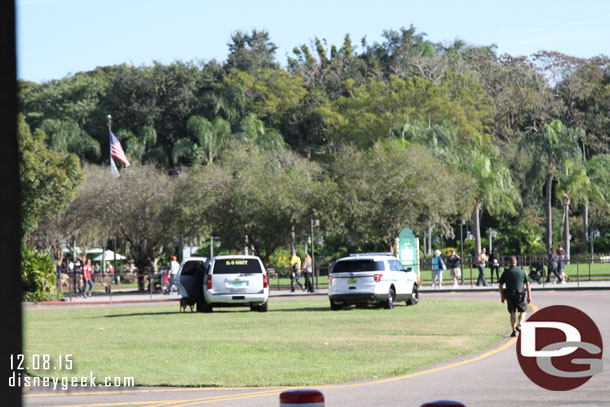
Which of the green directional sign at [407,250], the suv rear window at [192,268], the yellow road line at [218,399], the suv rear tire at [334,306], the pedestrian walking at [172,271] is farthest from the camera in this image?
the green directional sign at [407,250]

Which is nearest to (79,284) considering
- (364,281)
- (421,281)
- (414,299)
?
(421,281)

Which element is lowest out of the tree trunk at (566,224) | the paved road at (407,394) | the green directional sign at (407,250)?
the paved road at (407,394)

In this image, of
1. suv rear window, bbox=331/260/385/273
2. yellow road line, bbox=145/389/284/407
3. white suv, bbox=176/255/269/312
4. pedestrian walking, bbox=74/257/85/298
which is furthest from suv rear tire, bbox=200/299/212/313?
pedestrian walking, bbox=74/257/85/298

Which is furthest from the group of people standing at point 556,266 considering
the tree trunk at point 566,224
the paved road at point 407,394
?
the paved road at point 407,394

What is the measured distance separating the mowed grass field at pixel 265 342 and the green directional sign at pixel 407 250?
16.1 metres

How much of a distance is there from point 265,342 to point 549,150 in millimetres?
46164

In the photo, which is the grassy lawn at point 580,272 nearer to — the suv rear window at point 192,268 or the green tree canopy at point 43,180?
the green tree canopy at point 43,180

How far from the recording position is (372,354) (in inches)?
629

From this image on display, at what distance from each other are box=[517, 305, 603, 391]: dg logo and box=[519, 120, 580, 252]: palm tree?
4213cm

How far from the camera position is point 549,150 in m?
60.8

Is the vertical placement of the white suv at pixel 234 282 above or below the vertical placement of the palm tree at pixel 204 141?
below

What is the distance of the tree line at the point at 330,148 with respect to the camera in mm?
54094

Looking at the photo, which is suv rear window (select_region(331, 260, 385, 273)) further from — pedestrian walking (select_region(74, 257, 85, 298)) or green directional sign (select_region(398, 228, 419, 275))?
pedestrian walking (select_region(74, 257, 85, 298))

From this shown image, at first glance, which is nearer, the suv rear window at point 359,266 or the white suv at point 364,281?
the white suv at point 364,281
